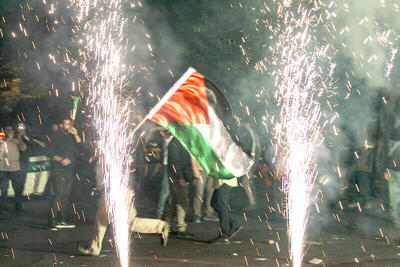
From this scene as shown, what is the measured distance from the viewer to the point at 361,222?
9883 millimetres

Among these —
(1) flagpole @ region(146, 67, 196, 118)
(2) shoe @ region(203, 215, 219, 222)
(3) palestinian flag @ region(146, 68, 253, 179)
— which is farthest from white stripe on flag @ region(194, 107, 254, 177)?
(2) shoe @ region(203, 215, 219, 222)

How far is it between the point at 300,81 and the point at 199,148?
1076 cm

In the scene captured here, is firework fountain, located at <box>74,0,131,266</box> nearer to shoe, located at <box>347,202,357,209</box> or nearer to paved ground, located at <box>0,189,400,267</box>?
paved ground, located at <box>0,189,400,267</box>

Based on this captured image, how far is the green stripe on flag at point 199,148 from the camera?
652cm

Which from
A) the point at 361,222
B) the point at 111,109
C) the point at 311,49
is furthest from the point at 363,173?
the point at 311,49

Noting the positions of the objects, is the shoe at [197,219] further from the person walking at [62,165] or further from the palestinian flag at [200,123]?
the palestinian flag at [200,123]

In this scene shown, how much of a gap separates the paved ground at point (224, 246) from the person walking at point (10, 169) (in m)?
0.94

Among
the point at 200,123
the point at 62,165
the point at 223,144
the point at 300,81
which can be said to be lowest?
the point at 62,165

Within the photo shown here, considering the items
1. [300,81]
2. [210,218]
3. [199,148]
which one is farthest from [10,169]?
[300,81]

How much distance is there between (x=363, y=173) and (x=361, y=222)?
159 centimetres

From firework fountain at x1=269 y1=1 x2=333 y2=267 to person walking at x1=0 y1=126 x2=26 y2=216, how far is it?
186 inches

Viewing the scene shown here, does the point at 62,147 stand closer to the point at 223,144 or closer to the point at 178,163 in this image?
the point at 178,163

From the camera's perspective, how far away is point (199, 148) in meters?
6.60

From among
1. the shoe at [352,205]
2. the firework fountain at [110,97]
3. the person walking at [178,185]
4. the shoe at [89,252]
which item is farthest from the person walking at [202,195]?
the shoe at [352,205]
